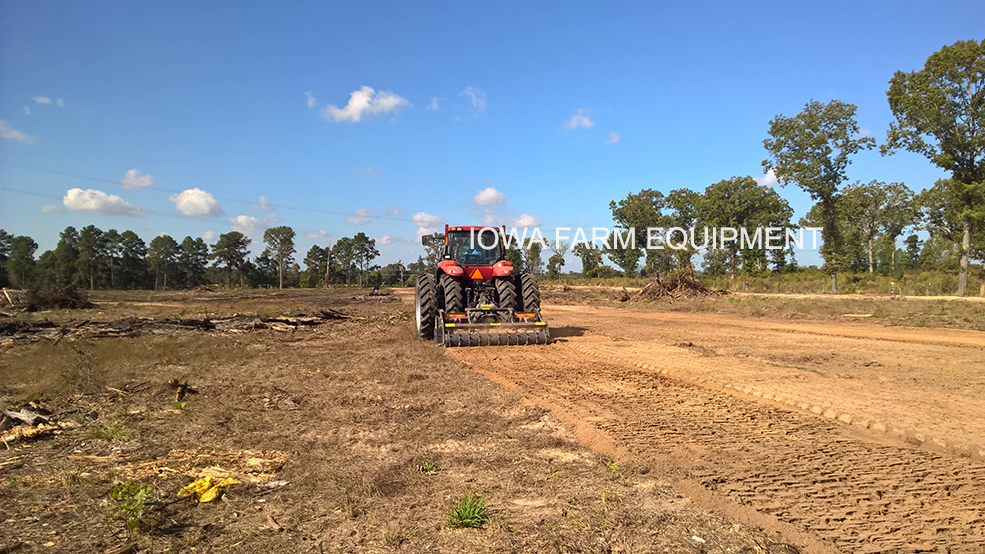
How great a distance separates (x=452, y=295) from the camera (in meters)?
11.1

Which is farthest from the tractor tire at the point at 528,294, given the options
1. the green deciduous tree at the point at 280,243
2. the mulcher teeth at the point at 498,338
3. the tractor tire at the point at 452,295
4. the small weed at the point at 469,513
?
the green deciduous tree at the point at 280,243

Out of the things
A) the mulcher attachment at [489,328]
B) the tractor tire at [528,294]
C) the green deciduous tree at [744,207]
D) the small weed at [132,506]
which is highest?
the green deciduous tree at [744,207]

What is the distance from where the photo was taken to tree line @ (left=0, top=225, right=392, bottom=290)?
184 ft

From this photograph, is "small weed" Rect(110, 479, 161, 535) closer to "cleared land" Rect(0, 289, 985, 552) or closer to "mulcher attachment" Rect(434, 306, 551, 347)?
"cleared land" Rect(0, 289, 985, 552)

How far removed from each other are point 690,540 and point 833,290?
37840mm

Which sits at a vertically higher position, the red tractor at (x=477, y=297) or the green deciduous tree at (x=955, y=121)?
the green deciduous tree at (x=955, y=121)

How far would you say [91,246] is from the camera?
194 ft

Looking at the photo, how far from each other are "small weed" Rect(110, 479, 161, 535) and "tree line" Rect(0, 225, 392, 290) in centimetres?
5777

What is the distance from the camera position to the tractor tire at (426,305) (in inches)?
445

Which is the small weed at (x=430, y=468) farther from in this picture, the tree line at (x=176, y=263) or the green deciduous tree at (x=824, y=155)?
the tree line at (x=176, y=263)

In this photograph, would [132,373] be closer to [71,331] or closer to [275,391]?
[275,391]

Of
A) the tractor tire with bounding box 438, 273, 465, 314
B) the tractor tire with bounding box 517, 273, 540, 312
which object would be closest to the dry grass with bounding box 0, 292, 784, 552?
the tractor tire with bounding box 438, 273, 465, 314

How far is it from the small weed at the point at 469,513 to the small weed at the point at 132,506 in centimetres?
170

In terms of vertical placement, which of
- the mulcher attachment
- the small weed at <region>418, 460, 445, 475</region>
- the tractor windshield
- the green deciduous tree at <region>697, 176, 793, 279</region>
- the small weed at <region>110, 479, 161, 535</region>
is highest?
the green deciduous tree at <region>697, 176, 793, 279</region>
